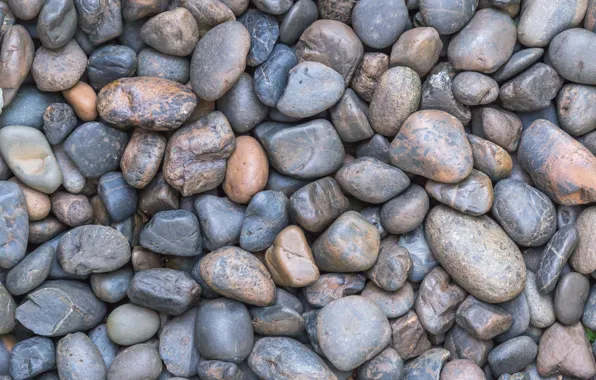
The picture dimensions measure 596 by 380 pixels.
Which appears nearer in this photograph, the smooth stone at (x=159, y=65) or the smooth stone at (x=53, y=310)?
the smooth stone at (x=53, y=310)

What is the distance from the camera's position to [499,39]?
2852 mm

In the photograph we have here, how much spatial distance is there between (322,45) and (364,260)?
3.10ft

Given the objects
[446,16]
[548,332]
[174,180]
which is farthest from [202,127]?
[548,332]

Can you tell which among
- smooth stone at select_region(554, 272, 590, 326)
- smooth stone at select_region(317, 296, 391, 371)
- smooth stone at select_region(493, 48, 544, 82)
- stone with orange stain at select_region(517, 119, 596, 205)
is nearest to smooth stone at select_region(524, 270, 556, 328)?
smooth stone at select_region(554, 272, 590, 326)

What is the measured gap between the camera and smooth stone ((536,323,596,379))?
9.12ft

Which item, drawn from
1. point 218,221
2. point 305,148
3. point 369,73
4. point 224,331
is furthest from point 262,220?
point 369,73

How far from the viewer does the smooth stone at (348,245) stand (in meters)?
2.79

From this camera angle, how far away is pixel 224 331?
9.00 feet

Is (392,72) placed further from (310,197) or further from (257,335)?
(257,335)

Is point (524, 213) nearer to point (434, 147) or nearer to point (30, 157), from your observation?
point (434, 147)

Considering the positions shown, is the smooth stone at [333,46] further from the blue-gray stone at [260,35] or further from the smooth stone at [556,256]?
the smooth stone at [556,256]

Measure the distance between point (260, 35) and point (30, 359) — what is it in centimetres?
167

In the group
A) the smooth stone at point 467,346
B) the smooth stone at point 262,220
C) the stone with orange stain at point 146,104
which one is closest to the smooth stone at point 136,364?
the smooth stone at point 262,220

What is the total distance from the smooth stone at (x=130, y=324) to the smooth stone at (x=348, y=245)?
2.53ft
